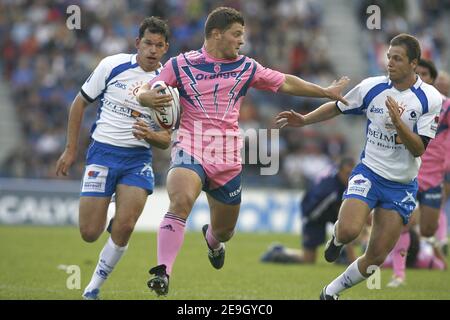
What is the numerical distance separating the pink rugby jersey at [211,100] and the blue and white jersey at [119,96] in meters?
0.70

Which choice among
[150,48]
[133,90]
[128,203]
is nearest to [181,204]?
[128,203]

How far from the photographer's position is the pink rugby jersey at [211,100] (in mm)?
8703

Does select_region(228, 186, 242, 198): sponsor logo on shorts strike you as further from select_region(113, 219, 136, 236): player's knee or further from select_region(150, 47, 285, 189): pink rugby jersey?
select_region(113, 219, 136, 236): player's knee

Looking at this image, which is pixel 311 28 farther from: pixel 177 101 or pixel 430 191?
pixel 177 101

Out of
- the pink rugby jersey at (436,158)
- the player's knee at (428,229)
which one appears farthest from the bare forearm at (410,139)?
the player's knee at (428,229)

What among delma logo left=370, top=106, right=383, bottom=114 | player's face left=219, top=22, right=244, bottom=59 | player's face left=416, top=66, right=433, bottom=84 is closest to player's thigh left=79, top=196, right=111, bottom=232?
player's face left=219, top=22, right=244, bottom=59

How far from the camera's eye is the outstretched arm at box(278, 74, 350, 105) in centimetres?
868

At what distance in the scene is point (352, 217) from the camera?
8773mm

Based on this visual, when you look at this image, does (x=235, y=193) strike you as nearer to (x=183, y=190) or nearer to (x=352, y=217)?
(x=183, y=190)

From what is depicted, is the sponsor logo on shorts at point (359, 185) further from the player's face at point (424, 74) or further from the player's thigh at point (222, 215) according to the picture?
the player's face at point (424, 74)
